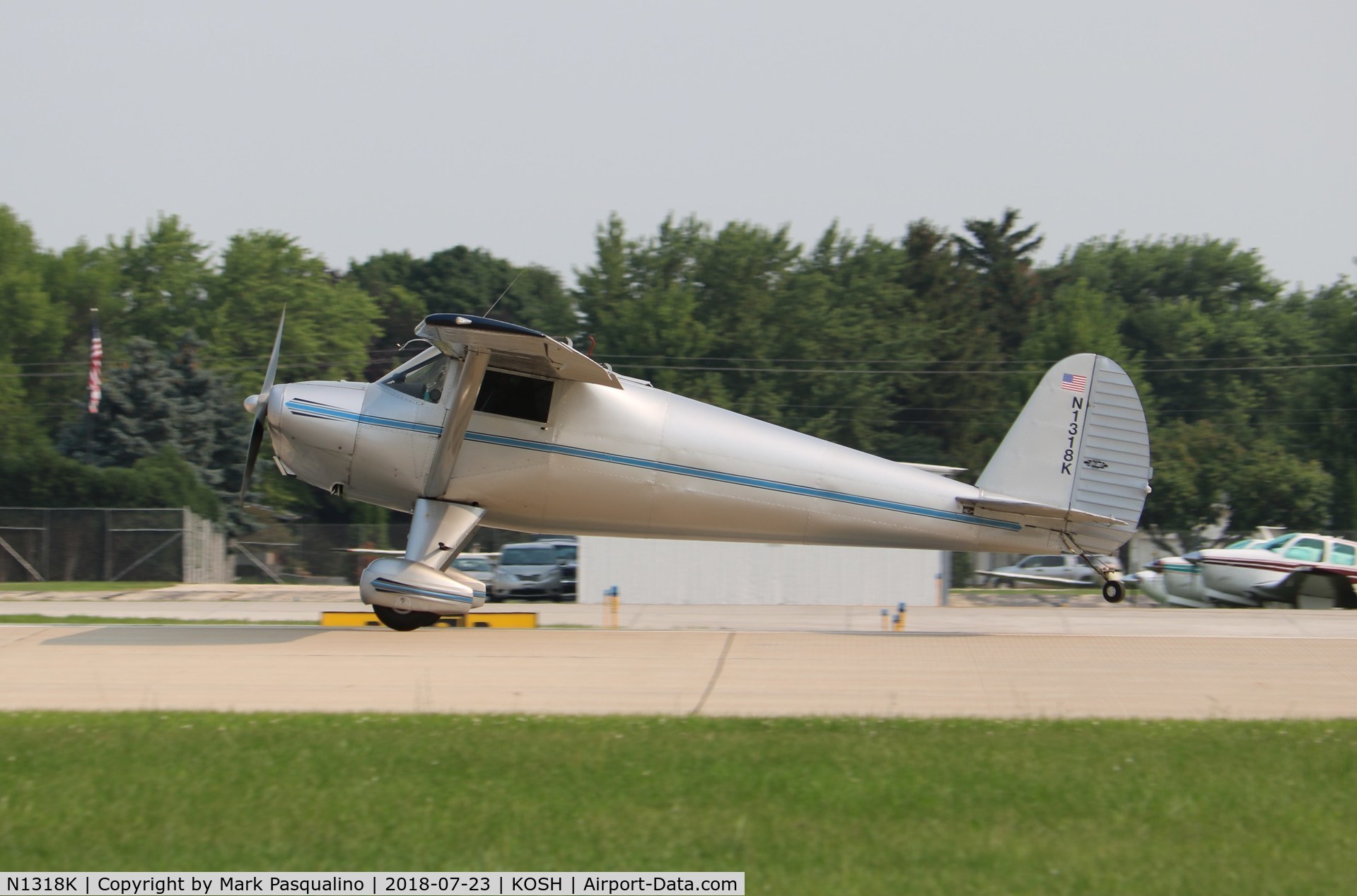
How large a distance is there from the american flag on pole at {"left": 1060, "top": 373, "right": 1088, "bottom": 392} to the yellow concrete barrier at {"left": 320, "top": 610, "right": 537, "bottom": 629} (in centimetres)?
650

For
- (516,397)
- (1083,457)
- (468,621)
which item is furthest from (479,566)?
(1083,457)

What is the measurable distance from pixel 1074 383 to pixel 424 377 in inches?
280

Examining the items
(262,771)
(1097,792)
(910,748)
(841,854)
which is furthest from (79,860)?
(1097,792)

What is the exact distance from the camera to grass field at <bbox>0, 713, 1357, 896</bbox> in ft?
19.9

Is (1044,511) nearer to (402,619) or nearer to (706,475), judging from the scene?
(706,475)

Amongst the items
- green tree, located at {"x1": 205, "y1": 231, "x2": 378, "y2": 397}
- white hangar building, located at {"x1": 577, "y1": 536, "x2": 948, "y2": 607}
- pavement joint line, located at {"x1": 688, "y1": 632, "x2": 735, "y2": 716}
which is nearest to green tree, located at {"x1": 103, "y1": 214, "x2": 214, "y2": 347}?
green tree, located at {"x1": 205, "y1": 231, "x2": 378, "y2": 397}

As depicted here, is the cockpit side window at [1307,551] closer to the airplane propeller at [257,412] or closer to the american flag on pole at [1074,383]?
the american flag on pole at [1074,383]

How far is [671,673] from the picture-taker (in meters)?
11.3

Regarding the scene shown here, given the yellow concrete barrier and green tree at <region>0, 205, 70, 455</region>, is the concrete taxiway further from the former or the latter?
green tree at <region>0, 205, 70, 455</region>

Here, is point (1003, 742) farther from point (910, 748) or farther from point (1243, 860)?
point (1243, 860)

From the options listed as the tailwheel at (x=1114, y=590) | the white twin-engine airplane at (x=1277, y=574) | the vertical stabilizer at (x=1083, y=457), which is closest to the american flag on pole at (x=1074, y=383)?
the vertical stabilizer at (x=1083, y=457)

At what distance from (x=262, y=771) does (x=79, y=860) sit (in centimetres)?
134

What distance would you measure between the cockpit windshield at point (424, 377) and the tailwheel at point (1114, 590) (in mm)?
7474

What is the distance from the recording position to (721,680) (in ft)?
35.7
